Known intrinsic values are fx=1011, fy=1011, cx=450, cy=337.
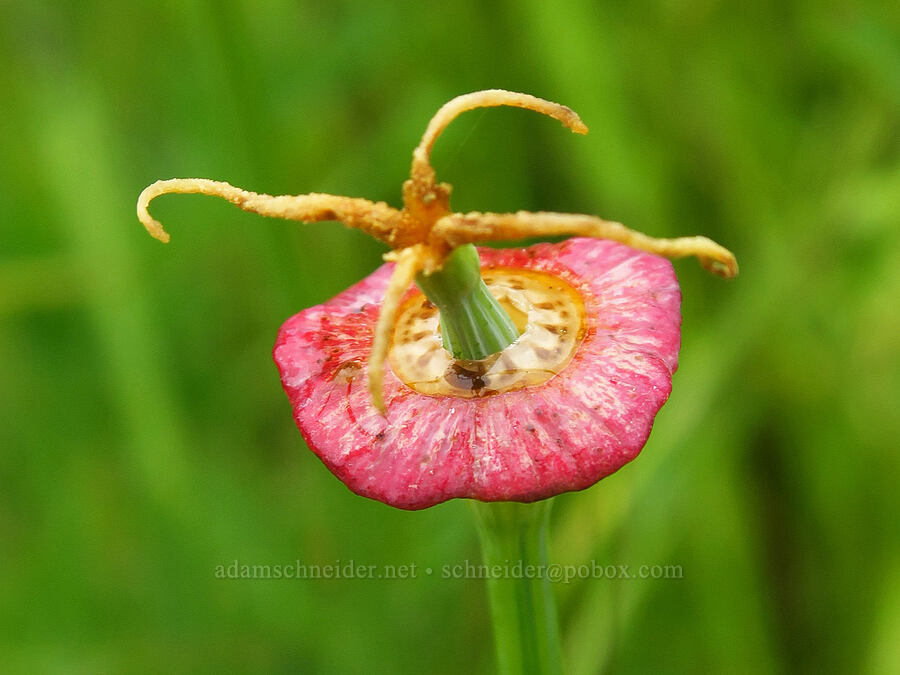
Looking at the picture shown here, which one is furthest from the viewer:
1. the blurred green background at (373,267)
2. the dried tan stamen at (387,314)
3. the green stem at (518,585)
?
the blurred green background at (373,267)

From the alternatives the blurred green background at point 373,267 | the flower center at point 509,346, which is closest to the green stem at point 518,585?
the flower center at point 509,346

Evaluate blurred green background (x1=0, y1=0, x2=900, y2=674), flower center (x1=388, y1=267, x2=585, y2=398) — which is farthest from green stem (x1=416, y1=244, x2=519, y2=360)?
blurred green background (x1=0, y1=0, x2=900, y2=674)

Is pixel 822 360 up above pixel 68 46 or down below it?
below

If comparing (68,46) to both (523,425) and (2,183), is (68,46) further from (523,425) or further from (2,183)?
(523,425)

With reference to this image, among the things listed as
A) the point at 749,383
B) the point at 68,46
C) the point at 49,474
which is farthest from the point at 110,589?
the point at 749,383

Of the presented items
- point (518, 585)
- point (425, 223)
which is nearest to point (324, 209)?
point (425, 223)

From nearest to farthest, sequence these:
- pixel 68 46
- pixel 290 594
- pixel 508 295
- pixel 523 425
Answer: pixel 523 425 < pixel 508 295 < pixel 290 594 < pixel 68 46

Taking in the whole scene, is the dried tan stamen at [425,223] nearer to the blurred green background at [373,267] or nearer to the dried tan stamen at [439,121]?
the dried tan stamen at [439,121]

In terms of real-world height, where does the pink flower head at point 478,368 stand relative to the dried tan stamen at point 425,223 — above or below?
below

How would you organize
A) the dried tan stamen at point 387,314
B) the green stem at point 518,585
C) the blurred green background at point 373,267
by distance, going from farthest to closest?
the blurred green background at point 373,267 < the green stem at point 518,585 < the dried tan stamen at point 387,314

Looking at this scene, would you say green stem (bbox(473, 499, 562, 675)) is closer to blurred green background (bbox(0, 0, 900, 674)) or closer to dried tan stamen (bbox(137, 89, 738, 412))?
dried tan stamen (bbox(137, 89, 738, 412))
